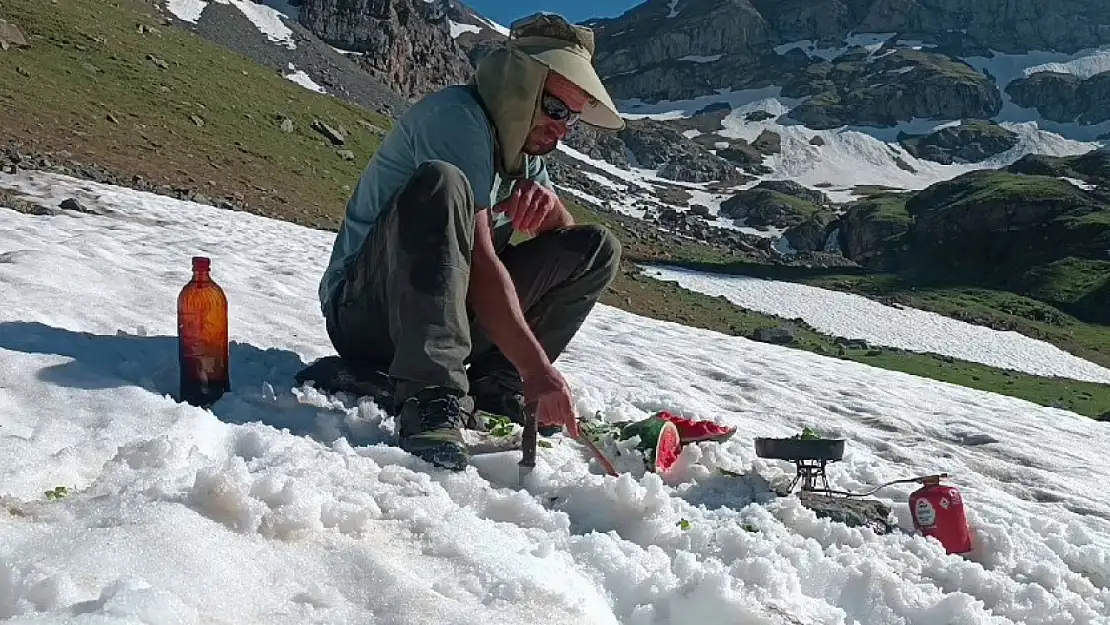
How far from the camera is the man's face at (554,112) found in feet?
12.2

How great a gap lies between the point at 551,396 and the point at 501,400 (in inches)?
34.7

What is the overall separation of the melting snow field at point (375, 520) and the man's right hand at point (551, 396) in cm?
29

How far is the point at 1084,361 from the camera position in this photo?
28.2 metres

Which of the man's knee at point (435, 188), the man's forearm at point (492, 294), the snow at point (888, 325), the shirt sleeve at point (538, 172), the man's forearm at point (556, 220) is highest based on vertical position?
the shirt sleeve at point (538, 172)

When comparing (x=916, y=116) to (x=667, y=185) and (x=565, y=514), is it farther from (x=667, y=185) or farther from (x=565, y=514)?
(x=565, y=514)

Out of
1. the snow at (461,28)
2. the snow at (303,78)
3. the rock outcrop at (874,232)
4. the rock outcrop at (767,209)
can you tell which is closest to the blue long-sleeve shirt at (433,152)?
the snow at (303,78)

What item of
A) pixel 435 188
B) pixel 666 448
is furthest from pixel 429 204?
pixel 666 448

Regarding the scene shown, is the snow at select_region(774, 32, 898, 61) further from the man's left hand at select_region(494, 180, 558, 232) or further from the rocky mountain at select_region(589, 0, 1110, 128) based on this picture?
the man's left hand at select_region(494, 180, 558, 232)

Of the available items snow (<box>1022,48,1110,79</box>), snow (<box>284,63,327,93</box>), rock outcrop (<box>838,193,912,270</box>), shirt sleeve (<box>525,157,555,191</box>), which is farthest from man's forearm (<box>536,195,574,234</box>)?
snow (<box>1022,48,1110,79</box>)

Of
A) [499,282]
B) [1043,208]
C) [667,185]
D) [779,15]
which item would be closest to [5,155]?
[499,282]

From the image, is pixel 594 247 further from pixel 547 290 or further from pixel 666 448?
pixel 666 448

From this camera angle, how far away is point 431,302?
11.4ft

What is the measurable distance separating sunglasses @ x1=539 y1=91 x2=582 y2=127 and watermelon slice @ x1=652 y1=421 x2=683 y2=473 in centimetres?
133

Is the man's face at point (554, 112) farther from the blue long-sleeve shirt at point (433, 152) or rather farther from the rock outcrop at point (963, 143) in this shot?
the rock outcrop at point (963, 143)
